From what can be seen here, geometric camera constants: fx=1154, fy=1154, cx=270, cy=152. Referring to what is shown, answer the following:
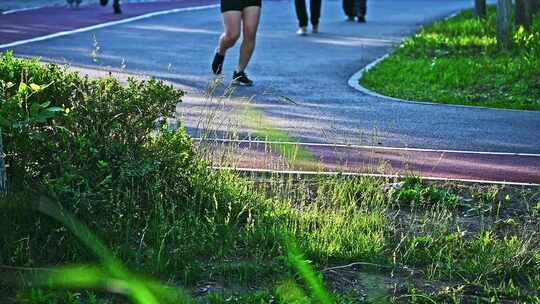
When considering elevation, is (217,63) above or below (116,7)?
above

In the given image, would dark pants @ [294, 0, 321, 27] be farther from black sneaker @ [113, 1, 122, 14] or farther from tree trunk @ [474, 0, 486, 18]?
black sneaker @ [113, 1, 122, 14]

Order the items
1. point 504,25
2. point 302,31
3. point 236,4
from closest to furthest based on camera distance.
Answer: point 236,4, point 504,25, point 302,31

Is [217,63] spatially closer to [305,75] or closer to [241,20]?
[241,20]

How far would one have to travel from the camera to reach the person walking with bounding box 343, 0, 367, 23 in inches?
961

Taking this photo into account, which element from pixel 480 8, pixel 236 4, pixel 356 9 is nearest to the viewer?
pixel 236 4

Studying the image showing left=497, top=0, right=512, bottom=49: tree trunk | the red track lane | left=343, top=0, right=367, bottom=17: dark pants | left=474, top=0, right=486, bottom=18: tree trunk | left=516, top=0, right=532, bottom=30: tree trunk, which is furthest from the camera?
left=343, top=0, right=367, bottom=17: dark pants

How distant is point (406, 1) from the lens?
33.7m

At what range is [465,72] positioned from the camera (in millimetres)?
13336

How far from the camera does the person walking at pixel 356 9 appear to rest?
80.1 ft

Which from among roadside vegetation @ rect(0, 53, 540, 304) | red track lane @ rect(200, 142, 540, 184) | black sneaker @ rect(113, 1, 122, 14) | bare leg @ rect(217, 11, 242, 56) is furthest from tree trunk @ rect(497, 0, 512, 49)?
black sneaker @ rect(113, 1, 122, 14)

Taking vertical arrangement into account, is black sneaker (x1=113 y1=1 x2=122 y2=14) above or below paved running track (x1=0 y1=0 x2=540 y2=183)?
below

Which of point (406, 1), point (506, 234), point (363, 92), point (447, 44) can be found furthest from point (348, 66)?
point (406, 1)

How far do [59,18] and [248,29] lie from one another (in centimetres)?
1134

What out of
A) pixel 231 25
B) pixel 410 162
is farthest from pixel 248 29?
pixel 410 162
